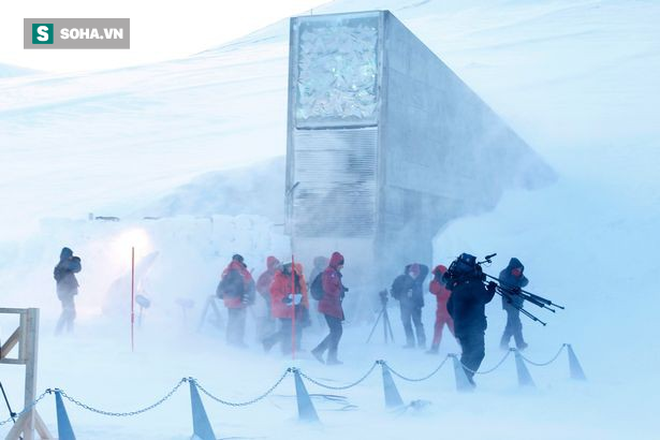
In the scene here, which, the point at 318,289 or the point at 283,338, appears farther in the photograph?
the point at 283,338

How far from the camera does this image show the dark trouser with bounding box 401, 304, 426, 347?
15492 millimetres

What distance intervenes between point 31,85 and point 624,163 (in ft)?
141

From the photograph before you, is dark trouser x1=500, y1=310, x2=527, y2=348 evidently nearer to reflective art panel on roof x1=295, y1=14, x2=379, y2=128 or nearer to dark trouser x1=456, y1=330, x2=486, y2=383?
dark trouser x1=456, y1=330, x2=486, y2=383

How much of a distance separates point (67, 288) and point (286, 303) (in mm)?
3826

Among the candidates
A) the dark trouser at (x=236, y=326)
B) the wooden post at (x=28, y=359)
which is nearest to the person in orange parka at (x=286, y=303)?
the dark trouser at (x=236, y=326)

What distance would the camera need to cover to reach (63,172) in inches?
1537

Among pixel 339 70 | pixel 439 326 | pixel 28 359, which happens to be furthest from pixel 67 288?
pixel 28 359

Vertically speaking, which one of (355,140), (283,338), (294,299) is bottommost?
(283,338)

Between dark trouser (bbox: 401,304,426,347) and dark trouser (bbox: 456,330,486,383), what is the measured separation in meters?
3.61

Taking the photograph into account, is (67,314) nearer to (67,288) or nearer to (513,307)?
(67,288)

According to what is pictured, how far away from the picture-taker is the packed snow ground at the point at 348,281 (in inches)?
400

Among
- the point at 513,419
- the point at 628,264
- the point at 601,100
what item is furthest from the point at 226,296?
the point at 601,100

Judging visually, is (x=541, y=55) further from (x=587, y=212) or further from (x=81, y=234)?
(x=81, y=234)

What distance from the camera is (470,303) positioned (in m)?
11.7
